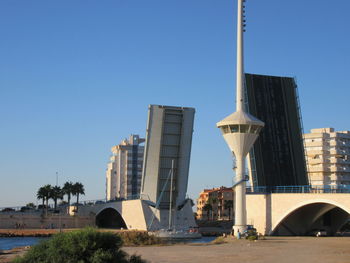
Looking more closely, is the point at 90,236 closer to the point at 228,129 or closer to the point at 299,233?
the point at 228,129

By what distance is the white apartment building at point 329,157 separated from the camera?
10725 cm

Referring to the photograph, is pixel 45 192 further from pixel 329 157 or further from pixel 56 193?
pixel 329 157

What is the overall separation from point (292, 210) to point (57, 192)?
205 ft

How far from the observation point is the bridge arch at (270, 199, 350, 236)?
2234 inches

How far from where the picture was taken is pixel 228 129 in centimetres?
5400

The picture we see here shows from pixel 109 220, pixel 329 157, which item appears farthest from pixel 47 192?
pixel 329 157

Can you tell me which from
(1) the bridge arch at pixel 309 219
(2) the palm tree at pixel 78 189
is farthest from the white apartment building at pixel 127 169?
(1) the bridge arch at pixel 309 219

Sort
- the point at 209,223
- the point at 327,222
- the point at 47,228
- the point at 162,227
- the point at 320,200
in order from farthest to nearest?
1. the point at 209,223
2. the point at 47,228
3. the point at 162,227
4. the point at 327,222
5. the point at 320,200

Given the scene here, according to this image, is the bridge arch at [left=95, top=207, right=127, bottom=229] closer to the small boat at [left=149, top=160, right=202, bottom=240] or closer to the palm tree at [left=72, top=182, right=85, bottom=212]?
the palm tree at [left=72, top=182, right=85, bottom=212]

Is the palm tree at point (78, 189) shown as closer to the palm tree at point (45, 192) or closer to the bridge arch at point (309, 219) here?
the palm tree at point (45, 192)

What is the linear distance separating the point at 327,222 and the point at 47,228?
46.1m

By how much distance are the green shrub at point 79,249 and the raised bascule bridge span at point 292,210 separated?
34.4 metres

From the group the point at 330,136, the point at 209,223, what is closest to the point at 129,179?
the point at 209,223

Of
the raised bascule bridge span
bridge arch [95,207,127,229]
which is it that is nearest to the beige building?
bridge arch [95,207,127,229]
